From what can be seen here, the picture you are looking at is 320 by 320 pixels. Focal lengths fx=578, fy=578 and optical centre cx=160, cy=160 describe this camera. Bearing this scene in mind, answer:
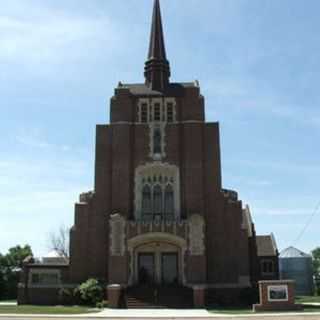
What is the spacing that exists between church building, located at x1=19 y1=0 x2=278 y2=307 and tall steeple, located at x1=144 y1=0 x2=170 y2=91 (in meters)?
1.63

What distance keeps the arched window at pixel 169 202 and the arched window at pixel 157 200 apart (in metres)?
0.41

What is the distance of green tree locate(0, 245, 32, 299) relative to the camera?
70.8 m

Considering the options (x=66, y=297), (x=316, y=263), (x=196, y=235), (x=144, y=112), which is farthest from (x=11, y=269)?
(x=316, y=263)

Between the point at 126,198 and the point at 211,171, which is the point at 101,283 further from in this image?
the point at 211,171

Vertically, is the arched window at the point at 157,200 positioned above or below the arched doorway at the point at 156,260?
above

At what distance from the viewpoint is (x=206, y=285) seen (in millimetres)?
44125

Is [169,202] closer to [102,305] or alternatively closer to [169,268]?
[169,268]

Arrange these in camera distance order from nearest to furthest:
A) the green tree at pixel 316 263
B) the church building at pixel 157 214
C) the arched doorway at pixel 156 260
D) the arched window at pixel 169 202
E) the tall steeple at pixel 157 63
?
1. the church building at pixel 157 214
2. the arched doorway at pixel 156 260
3. the arched window at pixel 169 202
4. the tall steeple at pixel 157 63
5. the green tree at pixel 316 263

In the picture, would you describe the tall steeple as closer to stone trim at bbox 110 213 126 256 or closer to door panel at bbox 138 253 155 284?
stone trim at bbox 110 213 126 256

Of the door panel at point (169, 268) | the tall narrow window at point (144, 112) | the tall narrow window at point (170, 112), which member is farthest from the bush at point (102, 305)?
the tall narrow window at point (170, 112)

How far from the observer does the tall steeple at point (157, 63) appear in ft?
173

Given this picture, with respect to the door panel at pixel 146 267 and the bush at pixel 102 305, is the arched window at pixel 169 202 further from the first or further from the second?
the bush at pixel 102 305

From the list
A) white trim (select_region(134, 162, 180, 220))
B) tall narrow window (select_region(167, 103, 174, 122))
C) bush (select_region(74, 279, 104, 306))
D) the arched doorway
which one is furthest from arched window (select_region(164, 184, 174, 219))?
bush (select_region(74, 279, 104, 306))

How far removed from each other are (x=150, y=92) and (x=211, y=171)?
30.2ft
